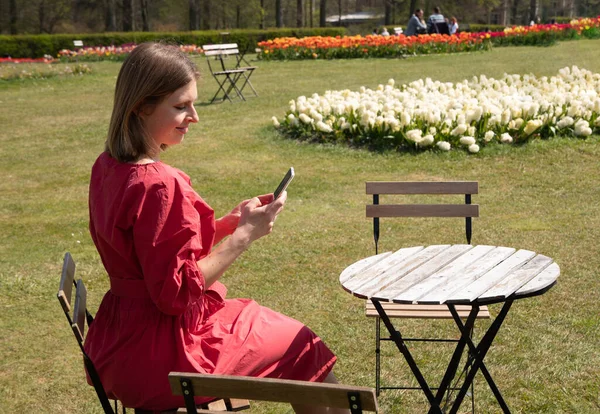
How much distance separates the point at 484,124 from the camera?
9.25 meters

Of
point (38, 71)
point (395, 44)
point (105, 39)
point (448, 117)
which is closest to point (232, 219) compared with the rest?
point (448, 117)

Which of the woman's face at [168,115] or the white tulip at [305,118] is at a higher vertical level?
the woman's face at [168,115]

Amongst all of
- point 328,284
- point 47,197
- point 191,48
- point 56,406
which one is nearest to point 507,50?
point 191,48

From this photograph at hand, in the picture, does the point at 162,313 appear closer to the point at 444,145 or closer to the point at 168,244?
the point at 168,244

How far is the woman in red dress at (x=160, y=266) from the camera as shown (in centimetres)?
248

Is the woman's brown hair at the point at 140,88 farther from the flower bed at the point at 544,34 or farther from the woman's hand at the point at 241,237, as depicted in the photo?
the flower bed at the point at 544,34

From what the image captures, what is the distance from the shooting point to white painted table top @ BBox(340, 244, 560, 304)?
287cm

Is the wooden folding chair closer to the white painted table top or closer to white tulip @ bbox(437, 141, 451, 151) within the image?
the white painted table top

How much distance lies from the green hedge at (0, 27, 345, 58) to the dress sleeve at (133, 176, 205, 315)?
25.7m

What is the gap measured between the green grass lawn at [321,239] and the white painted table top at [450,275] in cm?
86

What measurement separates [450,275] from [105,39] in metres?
28.8

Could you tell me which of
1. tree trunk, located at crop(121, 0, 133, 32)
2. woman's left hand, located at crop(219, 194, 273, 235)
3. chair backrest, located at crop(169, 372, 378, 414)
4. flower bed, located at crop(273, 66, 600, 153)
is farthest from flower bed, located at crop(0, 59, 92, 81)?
chair backrest, located at crop(169, 372, 378, 414)

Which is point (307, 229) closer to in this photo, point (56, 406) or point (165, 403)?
point (56, 406)

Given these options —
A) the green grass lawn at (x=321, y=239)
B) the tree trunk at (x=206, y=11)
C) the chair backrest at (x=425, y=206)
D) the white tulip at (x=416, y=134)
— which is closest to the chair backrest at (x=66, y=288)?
the green grass lawn at (x=321, y=239)
